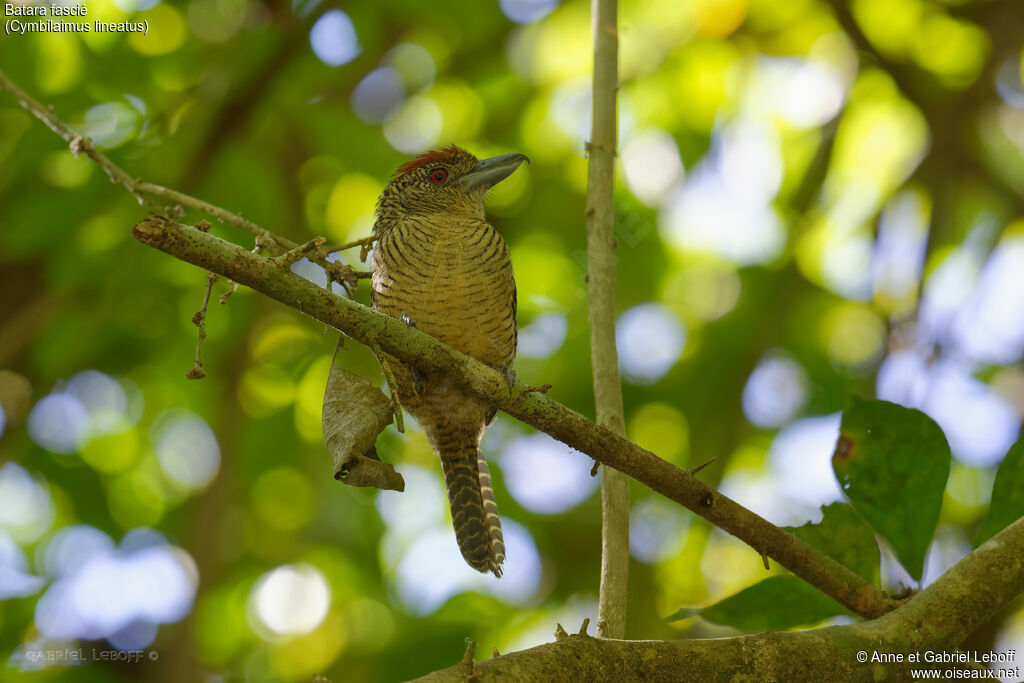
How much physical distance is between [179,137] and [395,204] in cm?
114

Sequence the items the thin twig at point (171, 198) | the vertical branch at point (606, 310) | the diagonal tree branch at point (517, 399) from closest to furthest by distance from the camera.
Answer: the diagonal tree branch at point (517, 399) < the thin twig at point (171, 198) < the vertical branch at point (606, 310)

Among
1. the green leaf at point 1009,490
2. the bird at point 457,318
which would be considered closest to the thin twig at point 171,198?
the bird at point 457,318

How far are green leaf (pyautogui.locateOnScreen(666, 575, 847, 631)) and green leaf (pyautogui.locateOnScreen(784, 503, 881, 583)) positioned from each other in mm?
152

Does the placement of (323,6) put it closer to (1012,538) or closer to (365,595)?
(365,595)

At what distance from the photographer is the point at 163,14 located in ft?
16.1

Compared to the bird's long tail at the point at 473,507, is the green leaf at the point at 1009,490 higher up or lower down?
lower down

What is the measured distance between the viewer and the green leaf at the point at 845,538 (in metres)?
2.83

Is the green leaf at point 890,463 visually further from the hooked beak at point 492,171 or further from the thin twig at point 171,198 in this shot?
the hooked beak at point 492,171

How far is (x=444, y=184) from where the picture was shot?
4.37m

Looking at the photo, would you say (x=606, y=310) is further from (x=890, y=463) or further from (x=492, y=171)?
(x=492, y=171)

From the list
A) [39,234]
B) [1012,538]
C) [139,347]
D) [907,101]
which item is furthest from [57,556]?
[907,101]

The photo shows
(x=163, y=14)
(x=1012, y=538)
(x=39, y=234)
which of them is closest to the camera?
(x=1012, y=538)

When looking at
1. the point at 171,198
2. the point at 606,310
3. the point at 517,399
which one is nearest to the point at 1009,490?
the point at 606,310

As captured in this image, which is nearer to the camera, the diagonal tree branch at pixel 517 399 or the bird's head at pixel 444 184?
the diagonal tree branch at pixel 517 399
